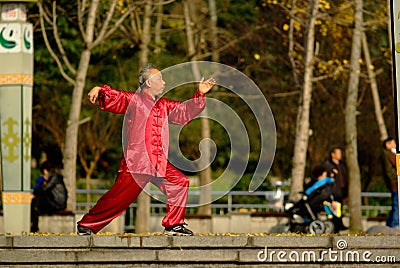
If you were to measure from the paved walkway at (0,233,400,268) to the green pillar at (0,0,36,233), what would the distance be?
232 centimetres

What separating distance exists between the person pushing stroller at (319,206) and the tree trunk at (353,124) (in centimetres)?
315

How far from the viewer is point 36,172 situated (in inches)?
1658

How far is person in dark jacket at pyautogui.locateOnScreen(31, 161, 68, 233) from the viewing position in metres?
25.5

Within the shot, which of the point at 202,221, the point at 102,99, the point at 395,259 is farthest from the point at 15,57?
the point at 202,221

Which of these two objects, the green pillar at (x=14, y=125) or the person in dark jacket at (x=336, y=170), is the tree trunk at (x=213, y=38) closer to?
the person in dark jacket at (x=336, y=170)

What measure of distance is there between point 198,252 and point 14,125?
3601 millimetres

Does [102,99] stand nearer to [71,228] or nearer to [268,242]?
[268,242]

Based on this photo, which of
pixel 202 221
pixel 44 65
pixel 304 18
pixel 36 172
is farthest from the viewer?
pixel 36 172

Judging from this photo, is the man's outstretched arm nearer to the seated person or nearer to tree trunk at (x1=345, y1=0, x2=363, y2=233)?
the seated person

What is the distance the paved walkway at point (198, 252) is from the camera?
46.4ft

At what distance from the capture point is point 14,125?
54.7ft

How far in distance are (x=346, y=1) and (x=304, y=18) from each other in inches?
77.2

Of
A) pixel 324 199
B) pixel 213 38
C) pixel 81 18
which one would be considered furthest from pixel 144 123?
pixel 213 38

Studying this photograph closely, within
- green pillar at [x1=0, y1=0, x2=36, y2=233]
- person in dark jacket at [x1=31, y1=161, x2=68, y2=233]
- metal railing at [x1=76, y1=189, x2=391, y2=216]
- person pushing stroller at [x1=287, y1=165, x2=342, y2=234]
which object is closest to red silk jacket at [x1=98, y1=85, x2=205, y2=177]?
green pillar at [x1=0, y1=0, x2=36, y2=233]
